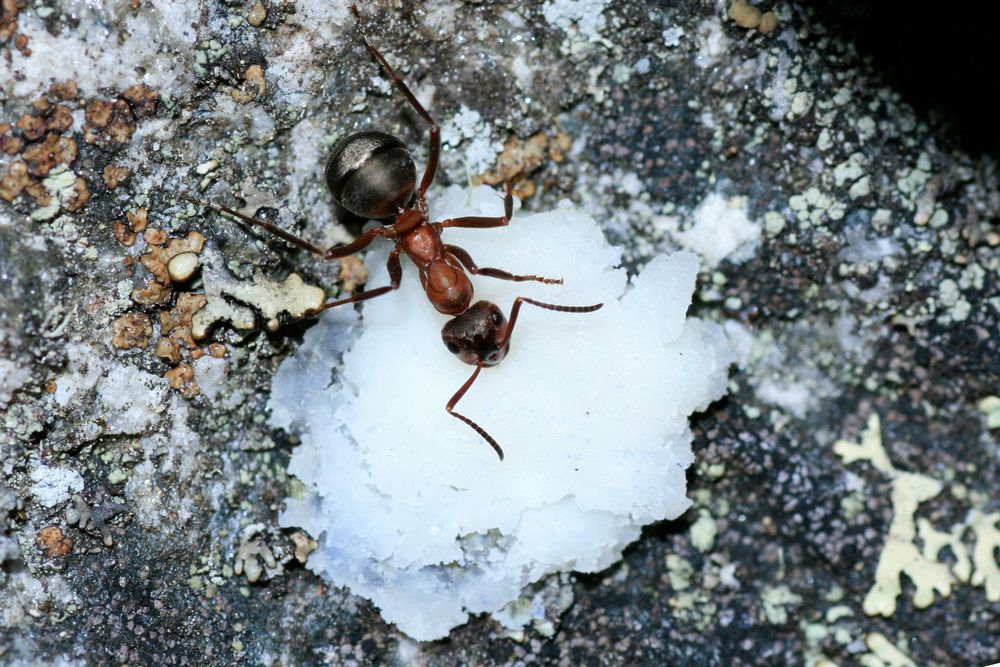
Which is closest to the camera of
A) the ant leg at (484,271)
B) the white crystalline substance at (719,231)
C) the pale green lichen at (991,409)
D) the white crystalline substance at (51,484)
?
the white crystalline substance at (51,484)

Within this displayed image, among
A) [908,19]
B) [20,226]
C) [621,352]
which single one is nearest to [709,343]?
[621,352]

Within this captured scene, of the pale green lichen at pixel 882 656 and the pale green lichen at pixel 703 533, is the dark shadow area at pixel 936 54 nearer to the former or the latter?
the pale green lichen at pixel 703 533

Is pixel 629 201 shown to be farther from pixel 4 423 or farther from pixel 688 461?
pixel 4 423

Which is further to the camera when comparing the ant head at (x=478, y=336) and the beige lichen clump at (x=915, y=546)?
the beige lichen clump at (x=915, y=546)

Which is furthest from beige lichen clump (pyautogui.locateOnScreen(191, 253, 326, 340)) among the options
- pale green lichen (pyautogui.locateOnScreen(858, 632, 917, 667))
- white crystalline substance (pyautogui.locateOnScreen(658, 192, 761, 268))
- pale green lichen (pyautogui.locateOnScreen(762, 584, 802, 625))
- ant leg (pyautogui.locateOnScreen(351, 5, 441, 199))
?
pale green lichen (pyautogui.locateOnScreen(858, 632, 917, 667))

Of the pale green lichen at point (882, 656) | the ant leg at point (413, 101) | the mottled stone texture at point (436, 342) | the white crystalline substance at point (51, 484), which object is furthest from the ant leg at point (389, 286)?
the pale green lichen at point (882, 656)

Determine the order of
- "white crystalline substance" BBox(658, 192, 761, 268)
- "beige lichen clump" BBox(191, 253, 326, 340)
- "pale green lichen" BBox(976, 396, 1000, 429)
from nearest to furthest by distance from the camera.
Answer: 1. "beige lichen clump" BBox(191, 253, 326, 340)
2. "white crystalline substance" BBox(658, 192, 761, 268)
3. "pale green lichen" BBox(976, 396, 1000, 429)

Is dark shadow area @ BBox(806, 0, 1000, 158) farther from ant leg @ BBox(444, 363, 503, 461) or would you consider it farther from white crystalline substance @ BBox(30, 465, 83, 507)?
white crystalline substance @ BBox(30, 465, 83, 507)
